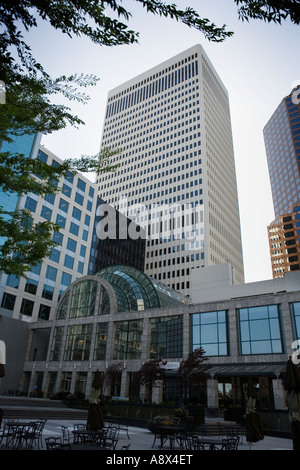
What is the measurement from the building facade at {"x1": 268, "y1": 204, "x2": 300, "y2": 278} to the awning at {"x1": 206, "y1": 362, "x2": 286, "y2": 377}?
101344mm

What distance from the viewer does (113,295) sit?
4572 cm

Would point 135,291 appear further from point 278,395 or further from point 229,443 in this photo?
point 229,443

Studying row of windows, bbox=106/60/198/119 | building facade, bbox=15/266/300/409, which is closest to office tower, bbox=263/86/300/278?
row of windows, bbox=106/60/198/119

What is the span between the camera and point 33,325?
2052 inches

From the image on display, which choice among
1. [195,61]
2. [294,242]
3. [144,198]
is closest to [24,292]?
[144,198]

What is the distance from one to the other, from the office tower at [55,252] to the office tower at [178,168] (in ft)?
128

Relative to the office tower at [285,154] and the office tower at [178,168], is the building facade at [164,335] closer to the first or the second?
the office tower at [178,168]

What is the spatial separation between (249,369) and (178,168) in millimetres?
90222

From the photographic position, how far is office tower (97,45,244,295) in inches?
4055

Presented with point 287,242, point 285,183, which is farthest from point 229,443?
point 285,183

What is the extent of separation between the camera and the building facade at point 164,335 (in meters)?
32.4

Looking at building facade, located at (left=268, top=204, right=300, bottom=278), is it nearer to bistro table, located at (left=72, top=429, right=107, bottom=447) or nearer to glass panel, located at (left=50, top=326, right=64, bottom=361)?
glass panel, located at (left=50, top=326, right=64, bottom=361)

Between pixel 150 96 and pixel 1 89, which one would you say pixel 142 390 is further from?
pixel 150 96

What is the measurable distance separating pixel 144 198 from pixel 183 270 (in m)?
34.0
